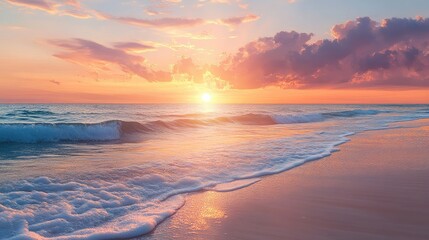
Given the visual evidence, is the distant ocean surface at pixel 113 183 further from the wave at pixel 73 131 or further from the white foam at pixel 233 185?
the wave at pixel 73 131

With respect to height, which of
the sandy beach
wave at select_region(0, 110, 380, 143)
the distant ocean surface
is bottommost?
the sandy beach

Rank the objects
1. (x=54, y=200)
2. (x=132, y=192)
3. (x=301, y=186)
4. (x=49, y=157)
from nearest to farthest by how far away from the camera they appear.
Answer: (x=54, y=200)
(x=132, y=192)
(x=301, y=186)
(x=49, y=157)

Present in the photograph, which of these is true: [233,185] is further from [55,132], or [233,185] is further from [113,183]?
[55,132]


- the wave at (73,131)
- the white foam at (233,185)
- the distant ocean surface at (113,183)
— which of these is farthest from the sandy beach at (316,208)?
the wave at (73,131)

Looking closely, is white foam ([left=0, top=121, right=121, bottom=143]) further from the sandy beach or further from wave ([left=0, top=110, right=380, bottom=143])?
the sandy beach

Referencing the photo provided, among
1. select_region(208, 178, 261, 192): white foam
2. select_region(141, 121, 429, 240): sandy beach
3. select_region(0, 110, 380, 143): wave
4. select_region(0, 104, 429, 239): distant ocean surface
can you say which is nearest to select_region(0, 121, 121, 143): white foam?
select_region(0, 110, 380, 143): wave

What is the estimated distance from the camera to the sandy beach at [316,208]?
3994mm

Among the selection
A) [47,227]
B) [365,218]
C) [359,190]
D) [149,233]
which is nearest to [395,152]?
[359,190]

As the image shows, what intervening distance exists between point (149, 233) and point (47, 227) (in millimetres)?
1174

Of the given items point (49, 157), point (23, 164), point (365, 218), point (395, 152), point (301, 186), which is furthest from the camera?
point (395, 152)

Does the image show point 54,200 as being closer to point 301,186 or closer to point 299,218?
point 299,218

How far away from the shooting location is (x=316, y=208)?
4945 mm

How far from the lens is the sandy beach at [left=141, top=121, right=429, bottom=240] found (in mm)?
3994

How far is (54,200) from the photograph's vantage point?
5.03m
